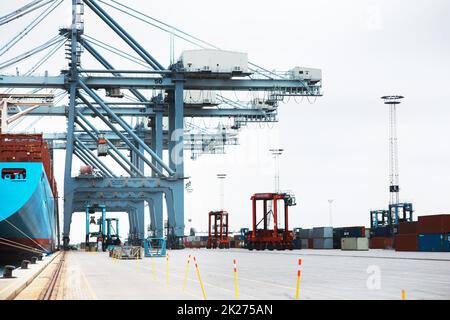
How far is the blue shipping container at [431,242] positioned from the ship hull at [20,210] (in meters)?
33.9

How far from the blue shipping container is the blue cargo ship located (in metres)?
33.2

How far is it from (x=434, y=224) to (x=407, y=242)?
4.59m

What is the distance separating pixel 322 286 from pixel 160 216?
7349 centimetres

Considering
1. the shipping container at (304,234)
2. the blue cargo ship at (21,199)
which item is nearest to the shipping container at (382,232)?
the shipping container at (304,234)

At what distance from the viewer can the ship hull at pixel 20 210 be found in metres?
41.2

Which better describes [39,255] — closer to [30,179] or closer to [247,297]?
[30,179]

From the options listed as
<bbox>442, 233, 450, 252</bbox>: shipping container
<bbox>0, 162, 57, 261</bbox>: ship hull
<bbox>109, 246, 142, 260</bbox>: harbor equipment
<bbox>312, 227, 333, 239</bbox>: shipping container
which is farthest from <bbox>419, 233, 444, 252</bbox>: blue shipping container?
<bbox>0, 162, 57, 261</bbox>: ship hull

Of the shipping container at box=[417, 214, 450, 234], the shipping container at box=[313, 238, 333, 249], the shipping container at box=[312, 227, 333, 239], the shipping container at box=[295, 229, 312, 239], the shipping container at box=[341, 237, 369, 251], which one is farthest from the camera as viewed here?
the shipping container at box=[295, 229, 312, 239]

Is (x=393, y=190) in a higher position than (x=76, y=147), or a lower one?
lower

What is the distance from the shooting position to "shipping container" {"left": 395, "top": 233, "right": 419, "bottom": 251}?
63963 mm

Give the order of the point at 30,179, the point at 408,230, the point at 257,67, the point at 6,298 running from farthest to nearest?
the point at 257,67 < the point at 408,230 < the point at 30,179 < the point at 6,298

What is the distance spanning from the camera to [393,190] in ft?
307

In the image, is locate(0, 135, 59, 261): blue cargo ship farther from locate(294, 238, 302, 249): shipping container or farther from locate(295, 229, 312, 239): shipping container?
locate(295, 229, 312, 239): shipping container

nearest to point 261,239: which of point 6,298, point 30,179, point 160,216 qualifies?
point 160,216
